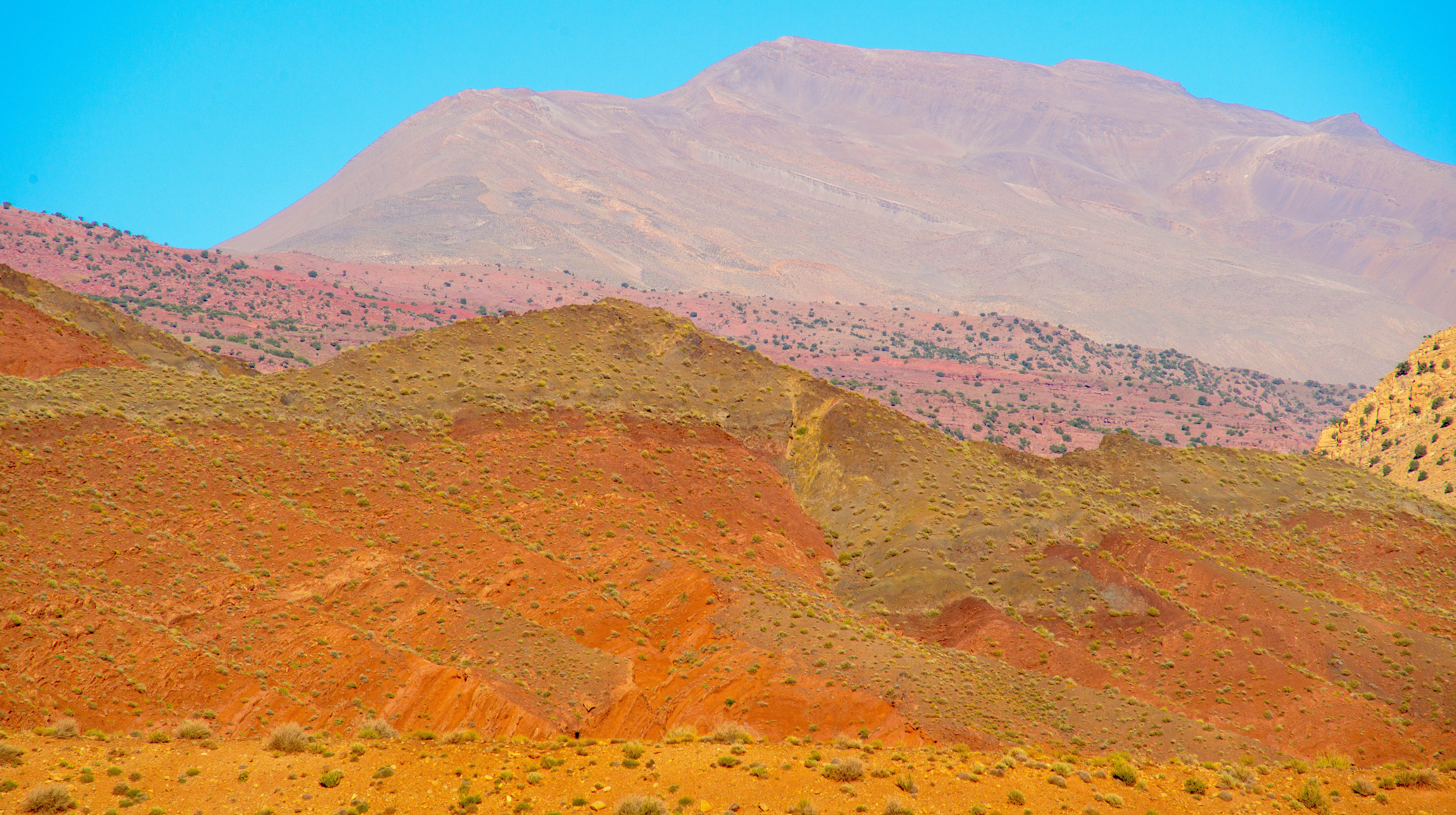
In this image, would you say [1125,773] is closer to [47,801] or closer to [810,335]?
[47,801]

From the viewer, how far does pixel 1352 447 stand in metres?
66.8

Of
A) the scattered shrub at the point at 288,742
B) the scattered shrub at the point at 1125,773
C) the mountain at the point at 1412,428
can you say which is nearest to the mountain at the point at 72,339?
the scattered shrub at the point at 288,742

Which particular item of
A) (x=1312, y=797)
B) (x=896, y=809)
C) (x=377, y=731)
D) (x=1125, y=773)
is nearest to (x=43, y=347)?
(x=377, y=731)

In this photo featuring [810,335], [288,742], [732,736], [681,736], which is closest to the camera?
[288,742]

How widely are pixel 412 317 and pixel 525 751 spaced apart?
128309mm

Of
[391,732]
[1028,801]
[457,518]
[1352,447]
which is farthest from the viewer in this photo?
[1352,447]

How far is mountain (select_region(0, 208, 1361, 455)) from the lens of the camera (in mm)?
114875

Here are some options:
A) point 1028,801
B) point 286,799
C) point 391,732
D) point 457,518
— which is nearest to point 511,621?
point 457,518

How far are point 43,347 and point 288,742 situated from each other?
99.3 feet

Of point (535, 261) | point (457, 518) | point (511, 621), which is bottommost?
point (511, 621)

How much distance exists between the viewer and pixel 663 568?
30.8 m

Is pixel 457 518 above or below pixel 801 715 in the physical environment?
above

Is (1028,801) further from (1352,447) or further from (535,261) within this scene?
(535,261)

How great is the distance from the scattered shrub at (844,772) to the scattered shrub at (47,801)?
11.7 metres
